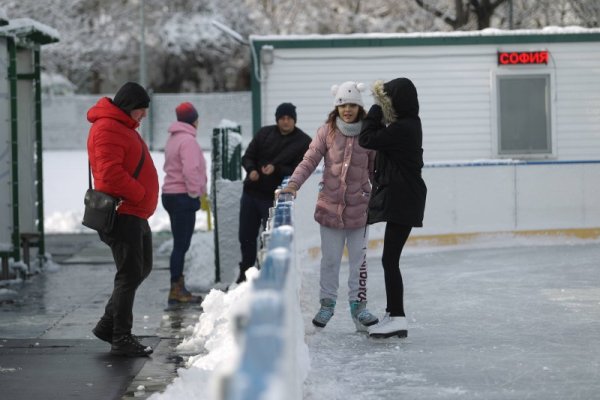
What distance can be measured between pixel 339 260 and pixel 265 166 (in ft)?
7.17

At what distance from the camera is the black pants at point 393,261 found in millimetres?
7727

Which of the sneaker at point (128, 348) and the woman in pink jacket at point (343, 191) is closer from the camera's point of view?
the sneaker at point (128, 348)

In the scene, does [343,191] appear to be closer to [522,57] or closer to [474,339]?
[474,339]

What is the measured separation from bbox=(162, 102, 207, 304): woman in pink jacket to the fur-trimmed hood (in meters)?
2.71

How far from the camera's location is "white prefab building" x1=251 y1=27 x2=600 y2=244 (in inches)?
681

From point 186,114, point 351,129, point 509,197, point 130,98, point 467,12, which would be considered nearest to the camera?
point 130,98

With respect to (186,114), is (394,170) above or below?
below

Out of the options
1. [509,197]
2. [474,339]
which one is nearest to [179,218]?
[474,339]

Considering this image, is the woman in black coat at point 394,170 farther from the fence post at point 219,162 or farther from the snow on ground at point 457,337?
the fence post at point 219,162

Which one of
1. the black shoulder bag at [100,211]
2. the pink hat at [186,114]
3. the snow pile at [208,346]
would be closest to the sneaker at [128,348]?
the snow pile at [208,346]

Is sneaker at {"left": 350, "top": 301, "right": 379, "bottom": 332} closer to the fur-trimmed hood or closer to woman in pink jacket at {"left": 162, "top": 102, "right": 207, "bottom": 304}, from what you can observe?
the fur-trimmed hood

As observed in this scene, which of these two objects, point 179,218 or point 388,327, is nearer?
point 388,327

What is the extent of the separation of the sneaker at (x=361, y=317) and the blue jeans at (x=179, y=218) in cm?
241

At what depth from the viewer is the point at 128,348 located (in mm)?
7676
